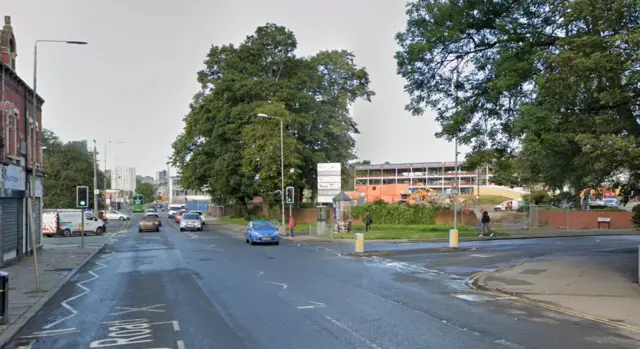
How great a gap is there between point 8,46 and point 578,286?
79.1 feet

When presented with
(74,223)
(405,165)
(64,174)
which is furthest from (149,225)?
(405,165)

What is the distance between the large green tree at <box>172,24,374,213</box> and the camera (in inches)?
1848

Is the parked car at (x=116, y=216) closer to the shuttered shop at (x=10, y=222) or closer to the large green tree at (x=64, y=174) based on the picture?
the large green tree at (x=64, y=174)

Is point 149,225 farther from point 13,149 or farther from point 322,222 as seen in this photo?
point 13,149

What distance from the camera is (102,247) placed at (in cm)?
2988

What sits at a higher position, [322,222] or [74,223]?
[322,222]

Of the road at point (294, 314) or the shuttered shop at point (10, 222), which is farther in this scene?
the shuttered shop at point (10, 222)

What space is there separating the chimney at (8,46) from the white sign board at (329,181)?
64.7ft

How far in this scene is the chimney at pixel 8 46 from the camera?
912 inches

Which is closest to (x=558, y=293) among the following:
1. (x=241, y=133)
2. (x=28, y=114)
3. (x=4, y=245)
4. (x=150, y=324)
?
(x=150, y=324)

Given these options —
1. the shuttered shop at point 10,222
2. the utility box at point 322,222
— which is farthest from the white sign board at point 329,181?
the shuttered shop at point 10,222

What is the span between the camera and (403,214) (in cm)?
5003

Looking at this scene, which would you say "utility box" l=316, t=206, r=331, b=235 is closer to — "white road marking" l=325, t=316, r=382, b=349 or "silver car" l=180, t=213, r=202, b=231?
"silver car" l=180, t=213, r=202, b=231

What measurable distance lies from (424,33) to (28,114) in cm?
1870
